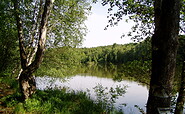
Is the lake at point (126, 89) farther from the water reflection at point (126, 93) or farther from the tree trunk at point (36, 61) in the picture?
the tree trunk at point (36, 61)

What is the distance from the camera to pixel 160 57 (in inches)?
74.3

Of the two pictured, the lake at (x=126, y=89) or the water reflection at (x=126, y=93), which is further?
the water reflection at (x=126, y=93)

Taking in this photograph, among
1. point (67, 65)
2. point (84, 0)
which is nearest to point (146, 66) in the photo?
point (84, 0)

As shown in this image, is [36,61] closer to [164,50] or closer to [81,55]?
[164,50]

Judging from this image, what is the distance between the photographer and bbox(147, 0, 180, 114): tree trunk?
183 cm

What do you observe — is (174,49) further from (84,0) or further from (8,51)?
(8,51)

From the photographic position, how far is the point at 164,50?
186cm

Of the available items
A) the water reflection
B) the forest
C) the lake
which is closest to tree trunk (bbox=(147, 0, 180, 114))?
the forest

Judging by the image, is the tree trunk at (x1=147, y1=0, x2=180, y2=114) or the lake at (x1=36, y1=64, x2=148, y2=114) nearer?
the tree trunk at (x1=147, y1=0, x2=180, y2=114)

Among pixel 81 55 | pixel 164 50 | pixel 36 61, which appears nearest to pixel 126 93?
pixel 81 55

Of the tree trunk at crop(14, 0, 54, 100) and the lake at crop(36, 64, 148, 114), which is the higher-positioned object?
the tree trunk at crop(14, 0, 54, 100)

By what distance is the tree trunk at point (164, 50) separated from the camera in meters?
1.83

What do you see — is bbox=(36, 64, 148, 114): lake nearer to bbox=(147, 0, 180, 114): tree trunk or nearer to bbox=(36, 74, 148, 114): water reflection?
bbox=(36, 74, 148, 114): water reflection

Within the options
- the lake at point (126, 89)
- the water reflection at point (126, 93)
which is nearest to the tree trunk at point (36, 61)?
the lake at point (126, 89)
